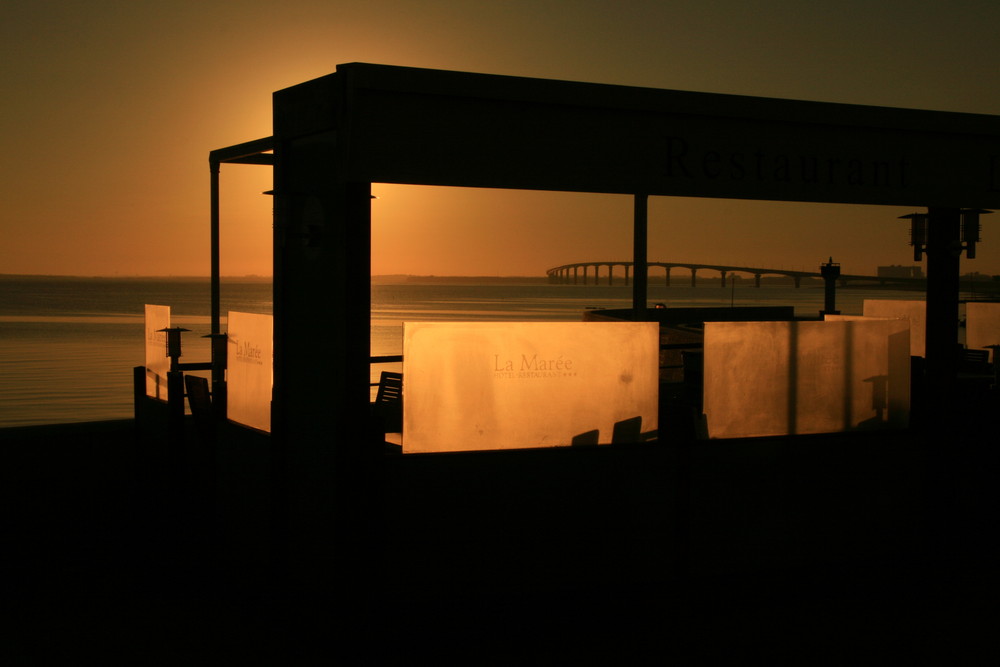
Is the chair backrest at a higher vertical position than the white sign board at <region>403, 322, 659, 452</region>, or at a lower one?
lower

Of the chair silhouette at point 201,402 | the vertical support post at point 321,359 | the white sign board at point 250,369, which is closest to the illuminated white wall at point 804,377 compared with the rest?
the vertical support post at point 321,359

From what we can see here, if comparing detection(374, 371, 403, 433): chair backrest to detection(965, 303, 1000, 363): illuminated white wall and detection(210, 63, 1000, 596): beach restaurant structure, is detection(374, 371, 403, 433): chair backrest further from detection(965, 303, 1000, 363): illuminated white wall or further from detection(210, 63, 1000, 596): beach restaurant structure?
detection(965, 303, 1000, 363): illuminated white wall

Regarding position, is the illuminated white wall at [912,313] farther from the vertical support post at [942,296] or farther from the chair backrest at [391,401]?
the chair backrest at [391,401]

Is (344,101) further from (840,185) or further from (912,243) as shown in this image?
(912,243)

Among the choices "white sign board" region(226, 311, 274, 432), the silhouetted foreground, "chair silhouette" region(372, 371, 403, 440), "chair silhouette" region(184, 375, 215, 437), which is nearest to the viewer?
the silhouetted foreground

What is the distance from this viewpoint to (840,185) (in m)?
A: 5.29

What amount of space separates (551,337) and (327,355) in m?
1.11

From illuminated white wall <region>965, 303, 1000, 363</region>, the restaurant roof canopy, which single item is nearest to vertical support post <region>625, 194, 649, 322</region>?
the restaurant roof canopy

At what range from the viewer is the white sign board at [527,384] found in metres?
4.85

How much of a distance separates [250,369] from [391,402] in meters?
1.94

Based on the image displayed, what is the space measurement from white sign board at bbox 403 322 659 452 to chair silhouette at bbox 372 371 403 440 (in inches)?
56.0

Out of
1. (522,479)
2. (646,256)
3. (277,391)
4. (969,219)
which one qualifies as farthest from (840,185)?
(277,391)

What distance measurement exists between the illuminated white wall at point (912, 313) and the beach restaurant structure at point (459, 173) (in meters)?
2.77

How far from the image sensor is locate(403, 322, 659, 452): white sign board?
191 inches
